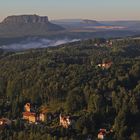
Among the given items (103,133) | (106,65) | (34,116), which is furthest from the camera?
(106,65)

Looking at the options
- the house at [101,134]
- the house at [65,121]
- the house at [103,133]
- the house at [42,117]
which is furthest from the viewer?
the house at [42,117]

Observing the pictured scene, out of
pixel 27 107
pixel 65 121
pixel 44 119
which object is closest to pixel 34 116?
pixel 44 119

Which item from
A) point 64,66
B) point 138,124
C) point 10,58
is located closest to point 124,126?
point 138,124

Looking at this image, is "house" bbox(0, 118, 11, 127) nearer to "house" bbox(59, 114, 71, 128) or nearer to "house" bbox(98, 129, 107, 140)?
"house" bbox(59, 114, 71, 128)

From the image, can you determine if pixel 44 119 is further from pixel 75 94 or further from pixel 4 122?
pixel 75 94

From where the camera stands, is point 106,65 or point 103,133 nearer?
point 103,133

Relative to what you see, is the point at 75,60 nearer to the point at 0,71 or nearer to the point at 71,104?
the point at 0,71

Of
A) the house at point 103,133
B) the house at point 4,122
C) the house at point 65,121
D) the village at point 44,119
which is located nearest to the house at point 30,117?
the village at point 44,119

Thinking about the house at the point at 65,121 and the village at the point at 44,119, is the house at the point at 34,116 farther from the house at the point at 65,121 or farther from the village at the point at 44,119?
the house at the point at 65,121
